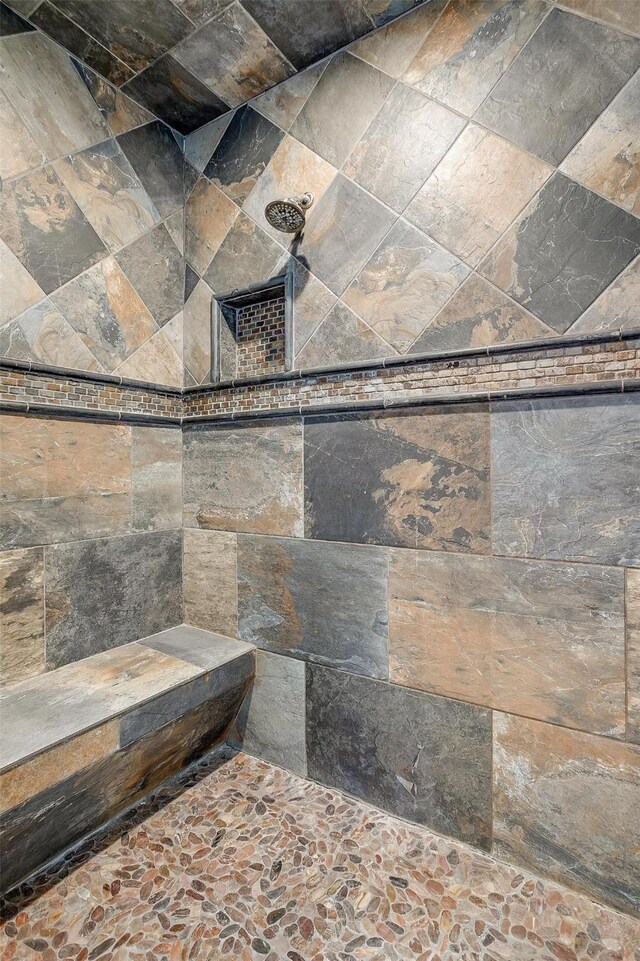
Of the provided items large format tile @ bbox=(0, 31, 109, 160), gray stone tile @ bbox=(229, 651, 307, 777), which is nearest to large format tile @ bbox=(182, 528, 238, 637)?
gray stone tile @ bbox=(229, 651, 307, 777)

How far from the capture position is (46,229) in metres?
1.64

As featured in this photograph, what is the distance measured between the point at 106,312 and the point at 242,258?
63 centimetres

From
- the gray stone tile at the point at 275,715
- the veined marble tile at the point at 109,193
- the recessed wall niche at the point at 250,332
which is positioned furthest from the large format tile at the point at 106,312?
the gray stone tile at the point at 275,715

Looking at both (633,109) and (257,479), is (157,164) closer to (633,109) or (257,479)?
(257,479)

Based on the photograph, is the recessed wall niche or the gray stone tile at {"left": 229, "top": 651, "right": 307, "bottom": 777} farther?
the recessed wall niche

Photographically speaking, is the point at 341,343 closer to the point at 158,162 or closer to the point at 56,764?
the point at 158,162

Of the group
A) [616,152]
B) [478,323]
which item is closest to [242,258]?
[478,323]

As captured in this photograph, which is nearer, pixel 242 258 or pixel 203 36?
pixel 203 36

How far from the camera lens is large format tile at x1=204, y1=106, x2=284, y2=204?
1857 mm

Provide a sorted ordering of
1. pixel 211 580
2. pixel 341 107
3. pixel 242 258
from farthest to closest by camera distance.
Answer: pixel 211 580 → pixel 242 258 → pixel 341 107

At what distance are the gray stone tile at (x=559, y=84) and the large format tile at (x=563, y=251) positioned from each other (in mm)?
145

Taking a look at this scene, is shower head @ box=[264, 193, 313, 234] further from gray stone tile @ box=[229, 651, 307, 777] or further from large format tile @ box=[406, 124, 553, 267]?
gray stone tile @ box=[229, 651, 307, 777]

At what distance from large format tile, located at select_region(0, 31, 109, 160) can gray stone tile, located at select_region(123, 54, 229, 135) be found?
9.6 inches

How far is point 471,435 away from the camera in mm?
1443
